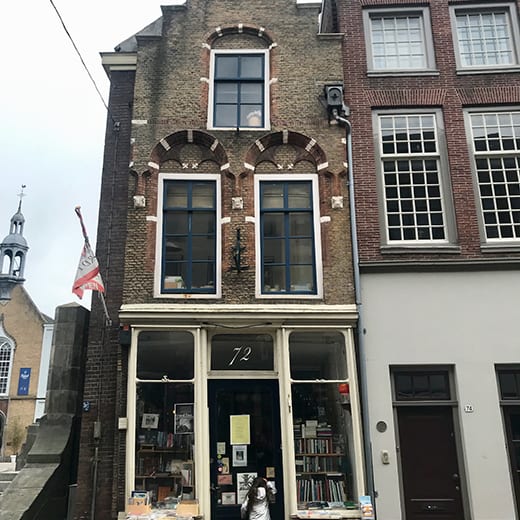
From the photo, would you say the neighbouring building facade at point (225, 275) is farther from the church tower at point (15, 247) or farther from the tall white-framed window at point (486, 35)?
the church tower at point (15, 247)

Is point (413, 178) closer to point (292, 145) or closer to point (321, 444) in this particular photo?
point (292, 145)

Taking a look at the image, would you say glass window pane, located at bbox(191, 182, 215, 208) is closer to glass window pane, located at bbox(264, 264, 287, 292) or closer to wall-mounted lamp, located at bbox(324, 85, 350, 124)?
glass window pane, located at bbox(264, 264, 287, 292)

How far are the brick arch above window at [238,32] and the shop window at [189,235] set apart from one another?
3.53m

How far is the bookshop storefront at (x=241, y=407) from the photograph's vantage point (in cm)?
1027

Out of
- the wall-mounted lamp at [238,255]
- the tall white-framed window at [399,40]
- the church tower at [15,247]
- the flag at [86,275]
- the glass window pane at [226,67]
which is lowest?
the flag at [86,275]

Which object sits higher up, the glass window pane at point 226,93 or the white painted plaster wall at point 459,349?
the glass window pane at point 226,93

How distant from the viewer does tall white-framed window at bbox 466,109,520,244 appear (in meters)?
11.7

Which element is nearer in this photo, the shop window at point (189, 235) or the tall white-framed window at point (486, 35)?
the shop window at point (189, 235)

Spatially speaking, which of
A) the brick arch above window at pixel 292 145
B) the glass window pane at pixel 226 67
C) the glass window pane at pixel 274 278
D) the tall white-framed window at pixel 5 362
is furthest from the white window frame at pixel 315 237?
the tall white-framed window at pixel 5 362

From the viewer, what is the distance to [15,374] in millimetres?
44281

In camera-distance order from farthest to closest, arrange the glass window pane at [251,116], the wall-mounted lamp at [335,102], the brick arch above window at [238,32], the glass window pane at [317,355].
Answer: the brick arch above window at [238,32], the glass window pane at [251,116], the wall-mounted lamp at [335,102], the glass window pane at [317,355]

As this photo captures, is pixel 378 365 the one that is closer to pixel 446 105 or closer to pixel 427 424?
pixel 427 424

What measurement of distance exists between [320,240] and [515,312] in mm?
4046

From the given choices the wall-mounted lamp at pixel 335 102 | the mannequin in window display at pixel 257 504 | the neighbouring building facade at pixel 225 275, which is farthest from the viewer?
the wall-mounted lamp at pixel 335 102
